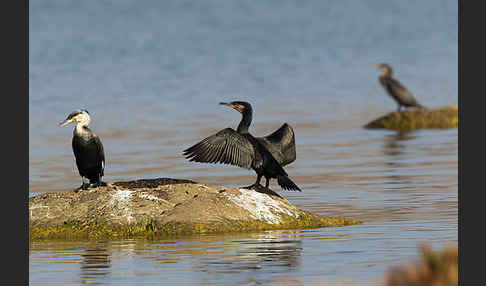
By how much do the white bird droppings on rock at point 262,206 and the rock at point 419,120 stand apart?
14.3 m

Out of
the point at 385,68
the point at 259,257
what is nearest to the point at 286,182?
the point at 259,257

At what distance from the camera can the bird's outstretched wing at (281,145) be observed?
52.3 feet

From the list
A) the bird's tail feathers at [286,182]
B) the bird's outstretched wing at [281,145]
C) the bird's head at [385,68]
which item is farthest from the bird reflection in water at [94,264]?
the bird's head at [385,68]

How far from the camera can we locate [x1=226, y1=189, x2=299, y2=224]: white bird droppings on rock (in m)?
14.9

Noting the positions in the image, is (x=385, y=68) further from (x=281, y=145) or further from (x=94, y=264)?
(x=94, y=264)

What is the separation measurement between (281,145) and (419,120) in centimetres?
1381

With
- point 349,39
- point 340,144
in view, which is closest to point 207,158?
point 340,144

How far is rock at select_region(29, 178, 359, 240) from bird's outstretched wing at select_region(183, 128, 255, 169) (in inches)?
15.5

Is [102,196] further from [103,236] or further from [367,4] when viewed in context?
[367,4]

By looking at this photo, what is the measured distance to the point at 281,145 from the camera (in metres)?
16.1

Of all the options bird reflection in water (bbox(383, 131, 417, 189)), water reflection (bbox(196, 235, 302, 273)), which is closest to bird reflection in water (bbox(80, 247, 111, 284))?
water reflection (bbox(196, 235, 302, 273))

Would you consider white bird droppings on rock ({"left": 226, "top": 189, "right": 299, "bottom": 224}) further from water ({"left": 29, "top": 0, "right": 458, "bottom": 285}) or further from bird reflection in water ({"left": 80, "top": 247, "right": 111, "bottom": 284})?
bird reflection in water ({"left": 80, "top": 247, "right": 111, "bottom": 284})

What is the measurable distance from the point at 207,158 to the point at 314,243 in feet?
7.88

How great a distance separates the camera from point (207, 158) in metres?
15.2
